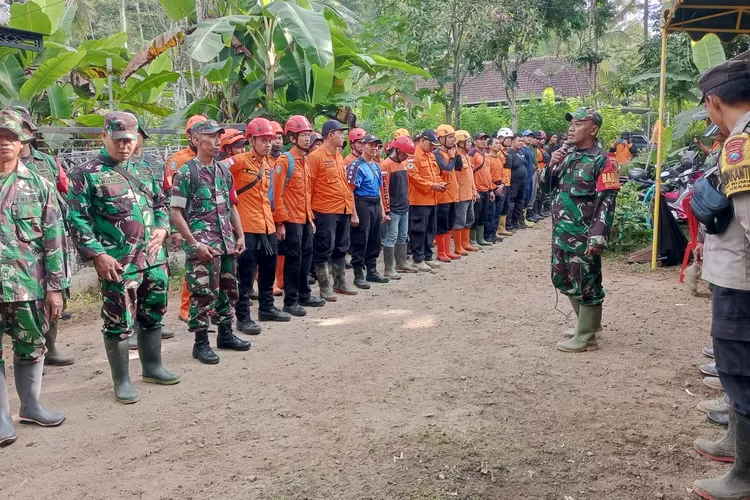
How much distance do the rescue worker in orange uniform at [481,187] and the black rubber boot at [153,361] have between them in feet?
24.9

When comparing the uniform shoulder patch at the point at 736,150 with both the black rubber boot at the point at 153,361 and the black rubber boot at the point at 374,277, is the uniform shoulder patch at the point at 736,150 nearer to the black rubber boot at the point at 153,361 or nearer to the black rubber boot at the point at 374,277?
the black rubber boot at the point at 153,361

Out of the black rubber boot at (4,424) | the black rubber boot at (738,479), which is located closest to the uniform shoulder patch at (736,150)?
the black rubber boot at (738,479)

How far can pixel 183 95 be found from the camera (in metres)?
14.6

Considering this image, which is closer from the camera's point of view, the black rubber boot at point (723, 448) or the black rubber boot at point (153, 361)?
the black rubber boot at point (723, 448)

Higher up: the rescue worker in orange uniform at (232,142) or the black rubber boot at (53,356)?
the rescue worker in orange uniform at (232,142)

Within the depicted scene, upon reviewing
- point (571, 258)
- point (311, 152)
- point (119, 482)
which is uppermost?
point (311, 152)

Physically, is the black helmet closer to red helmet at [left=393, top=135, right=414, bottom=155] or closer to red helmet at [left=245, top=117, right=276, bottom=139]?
red helmet at [left=393, top=135, right=414, bottom=155]

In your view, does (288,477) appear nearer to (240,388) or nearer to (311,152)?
(240,388)

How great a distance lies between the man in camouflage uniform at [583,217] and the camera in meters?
5.27

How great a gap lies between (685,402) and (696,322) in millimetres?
2257

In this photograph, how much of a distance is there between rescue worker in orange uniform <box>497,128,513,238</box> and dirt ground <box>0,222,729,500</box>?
20.4ft

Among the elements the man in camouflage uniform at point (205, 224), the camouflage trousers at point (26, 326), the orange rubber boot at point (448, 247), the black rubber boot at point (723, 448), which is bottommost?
the black rubber boot at point (723, 448)

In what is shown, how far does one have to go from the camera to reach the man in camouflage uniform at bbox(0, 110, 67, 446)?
153 inches

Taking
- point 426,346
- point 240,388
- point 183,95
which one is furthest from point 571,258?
point 183,95
